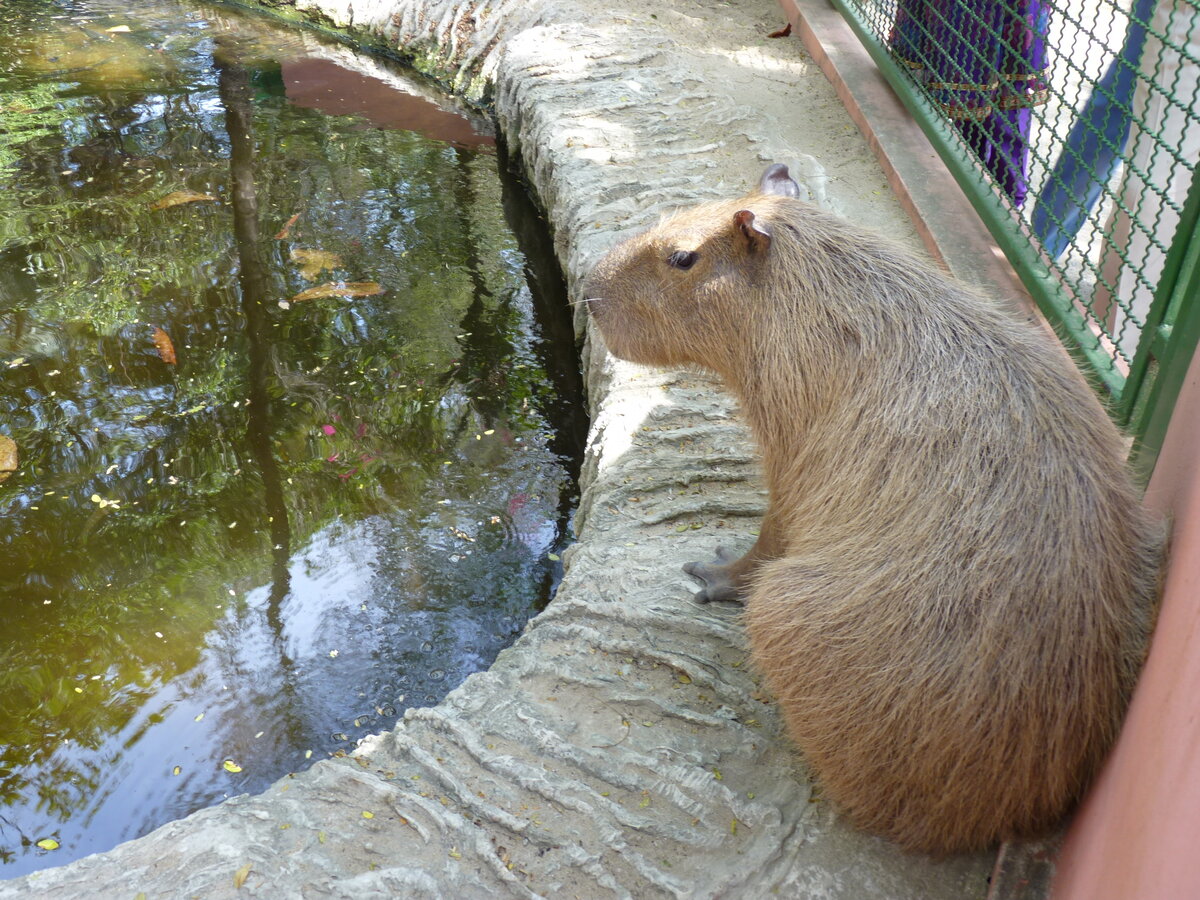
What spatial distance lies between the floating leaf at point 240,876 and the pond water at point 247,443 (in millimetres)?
999

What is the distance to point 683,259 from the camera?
2.53 m

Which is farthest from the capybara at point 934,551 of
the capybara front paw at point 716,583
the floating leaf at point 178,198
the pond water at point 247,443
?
the floating leaf at point 178,198

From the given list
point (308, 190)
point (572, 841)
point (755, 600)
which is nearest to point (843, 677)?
point (755, 600)

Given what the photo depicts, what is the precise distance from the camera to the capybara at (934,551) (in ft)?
5.79

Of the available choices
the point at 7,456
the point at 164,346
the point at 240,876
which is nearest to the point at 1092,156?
the point at 240,876

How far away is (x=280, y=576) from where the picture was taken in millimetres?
3543

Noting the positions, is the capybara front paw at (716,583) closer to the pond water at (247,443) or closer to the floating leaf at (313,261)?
the pond water at (247,443)

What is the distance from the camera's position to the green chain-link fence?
2.33 meters

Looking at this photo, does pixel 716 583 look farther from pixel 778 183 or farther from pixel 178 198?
pixel 178 198

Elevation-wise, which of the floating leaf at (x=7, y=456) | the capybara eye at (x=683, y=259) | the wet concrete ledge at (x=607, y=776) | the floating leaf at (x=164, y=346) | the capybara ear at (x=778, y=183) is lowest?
the floating leaf at (x=7, y=456)

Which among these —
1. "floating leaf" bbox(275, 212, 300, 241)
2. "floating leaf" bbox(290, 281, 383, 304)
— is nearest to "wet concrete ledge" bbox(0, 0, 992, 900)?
"floating leaf" bbox(290, 281, 383, 304)

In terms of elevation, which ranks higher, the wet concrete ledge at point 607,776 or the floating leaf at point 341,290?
the wet concrete ledge at point 607,776

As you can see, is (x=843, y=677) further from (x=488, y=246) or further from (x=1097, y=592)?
(x=488, y=246)

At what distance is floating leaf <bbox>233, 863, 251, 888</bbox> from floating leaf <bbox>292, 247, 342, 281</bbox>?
3.46 meters
